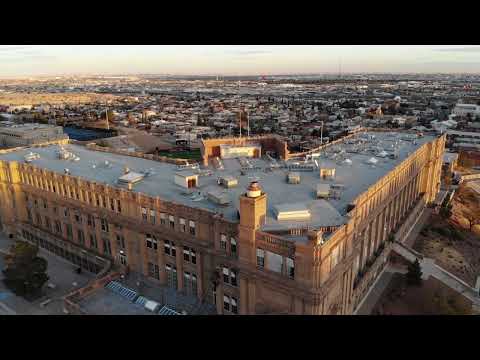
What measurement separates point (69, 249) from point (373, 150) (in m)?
52.8

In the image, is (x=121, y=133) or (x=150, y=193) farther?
(x=121, y=133)

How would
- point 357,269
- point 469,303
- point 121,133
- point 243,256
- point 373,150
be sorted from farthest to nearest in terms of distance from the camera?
point 121,133 → point 373,150 → point 469,303 → point 357,269 → point 243,256

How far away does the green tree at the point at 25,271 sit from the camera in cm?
4662

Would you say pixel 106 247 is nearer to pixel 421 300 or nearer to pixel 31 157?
pixel 31 157

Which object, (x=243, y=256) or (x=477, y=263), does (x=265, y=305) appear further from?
(x=477, y=263)

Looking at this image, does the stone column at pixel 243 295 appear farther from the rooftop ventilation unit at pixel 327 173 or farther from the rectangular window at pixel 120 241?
the rooftop ventilation unit at pixel 327 173

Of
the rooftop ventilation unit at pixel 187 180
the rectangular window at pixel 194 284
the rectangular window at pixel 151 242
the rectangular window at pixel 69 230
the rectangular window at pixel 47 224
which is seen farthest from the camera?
the rectangular window at pixel 47 224

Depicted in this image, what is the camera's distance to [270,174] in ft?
189

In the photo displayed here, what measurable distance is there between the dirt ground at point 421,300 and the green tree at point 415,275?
0.71 metres

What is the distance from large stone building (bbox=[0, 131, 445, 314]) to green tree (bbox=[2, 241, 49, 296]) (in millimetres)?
7528

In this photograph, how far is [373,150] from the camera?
234 ft

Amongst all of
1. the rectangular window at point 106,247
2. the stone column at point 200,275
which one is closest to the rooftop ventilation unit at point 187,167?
the rectangular window at point 106,247

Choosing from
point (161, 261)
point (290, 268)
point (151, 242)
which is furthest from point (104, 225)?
point (290, 268)
